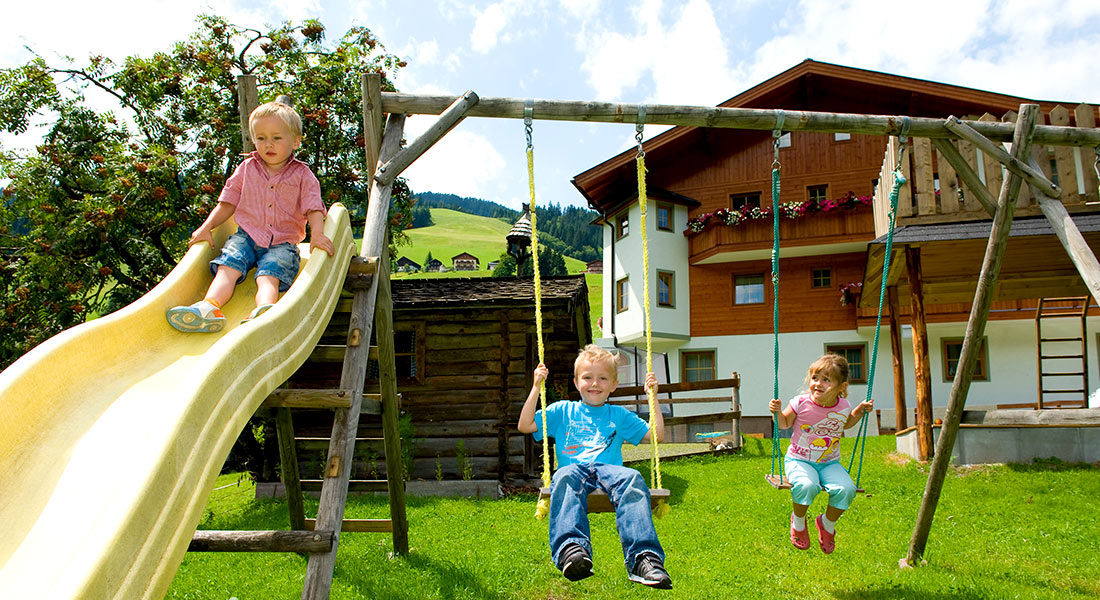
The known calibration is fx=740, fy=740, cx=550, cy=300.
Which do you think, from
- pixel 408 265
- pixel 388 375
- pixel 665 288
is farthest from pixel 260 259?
pixel 408 265

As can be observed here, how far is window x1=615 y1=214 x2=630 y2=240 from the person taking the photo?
26.0 metres

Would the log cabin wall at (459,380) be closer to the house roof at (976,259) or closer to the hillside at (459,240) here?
the house roof at (976,259)

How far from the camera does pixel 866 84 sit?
74.3ft

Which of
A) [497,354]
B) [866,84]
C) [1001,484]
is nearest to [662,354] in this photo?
[866,84]

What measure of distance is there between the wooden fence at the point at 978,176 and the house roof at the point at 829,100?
12904 mm

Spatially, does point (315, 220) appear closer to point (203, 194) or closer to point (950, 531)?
point (950, 531)

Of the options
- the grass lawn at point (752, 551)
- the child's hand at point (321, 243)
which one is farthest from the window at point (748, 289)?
the child's hand at point (321, 243)

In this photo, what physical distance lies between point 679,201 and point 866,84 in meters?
6.66

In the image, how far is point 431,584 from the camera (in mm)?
6312

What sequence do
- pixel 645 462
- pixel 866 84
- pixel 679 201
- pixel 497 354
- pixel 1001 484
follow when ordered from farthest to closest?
pixel 679 201 < pixel 866 84 < pixel 645 462 < pixel 497 354 < pixel 1001 484

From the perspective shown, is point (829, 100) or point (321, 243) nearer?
point (321, 243)

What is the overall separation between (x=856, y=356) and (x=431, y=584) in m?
20.6

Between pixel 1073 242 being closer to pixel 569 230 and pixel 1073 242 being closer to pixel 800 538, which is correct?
pixel 800 538

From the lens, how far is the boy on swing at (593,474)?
382cm
